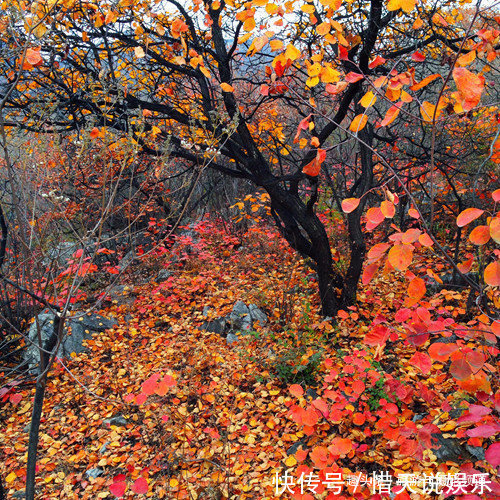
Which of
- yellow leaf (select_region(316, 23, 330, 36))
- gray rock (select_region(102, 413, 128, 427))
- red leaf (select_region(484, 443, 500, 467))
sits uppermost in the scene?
yellow leaf (select_region(316, 23, 330, 36))

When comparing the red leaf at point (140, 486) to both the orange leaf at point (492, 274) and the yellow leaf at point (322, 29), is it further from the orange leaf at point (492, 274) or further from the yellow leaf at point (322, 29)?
the yellow leaf at point (322, 29)

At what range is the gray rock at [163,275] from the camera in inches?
242

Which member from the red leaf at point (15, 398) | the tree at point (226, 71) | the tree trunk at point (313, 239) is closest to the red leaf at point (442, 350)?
the tree at point (226, 71)

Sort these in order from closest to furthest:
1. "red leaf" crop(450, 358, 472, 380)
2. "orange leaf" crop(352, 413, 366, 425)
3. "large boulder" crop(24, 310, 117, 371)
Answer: "red leaf" crop(450, 358, 472, 380) < "orange leaf" crop(352, 413, 366, 425) < "large boulder" crop(24, 310, 117, 371)

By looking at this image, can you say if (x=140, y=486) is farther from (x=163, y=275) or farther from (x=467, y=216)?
(x=163, y=275)

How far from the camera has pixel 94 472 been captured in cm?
293

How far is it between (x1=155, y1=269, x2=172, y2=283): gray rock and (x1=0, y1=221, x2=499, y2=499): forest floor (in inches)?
36.5

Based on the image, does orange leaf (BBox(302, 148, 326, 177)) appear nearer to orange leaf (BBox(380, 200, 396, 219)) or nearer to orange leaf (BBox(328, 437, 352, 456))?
orange leaf (BBox(380, 200, 396, 219))

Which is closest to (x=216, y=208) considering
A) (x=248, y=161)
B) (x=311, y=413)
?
(x=248, y=161)

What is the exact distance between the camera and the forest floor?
247 centimetres

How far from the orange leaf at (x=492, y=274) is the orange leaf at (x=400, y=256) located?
264mm

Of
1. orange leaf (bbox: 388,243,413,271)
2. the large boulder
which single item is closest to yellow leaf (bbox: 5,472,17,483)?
the large boulder

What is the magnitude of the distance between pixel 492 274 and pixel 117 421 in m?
3.52

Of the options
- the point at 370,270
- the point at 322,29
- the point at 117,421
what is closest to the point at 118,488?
the point at 117,421
